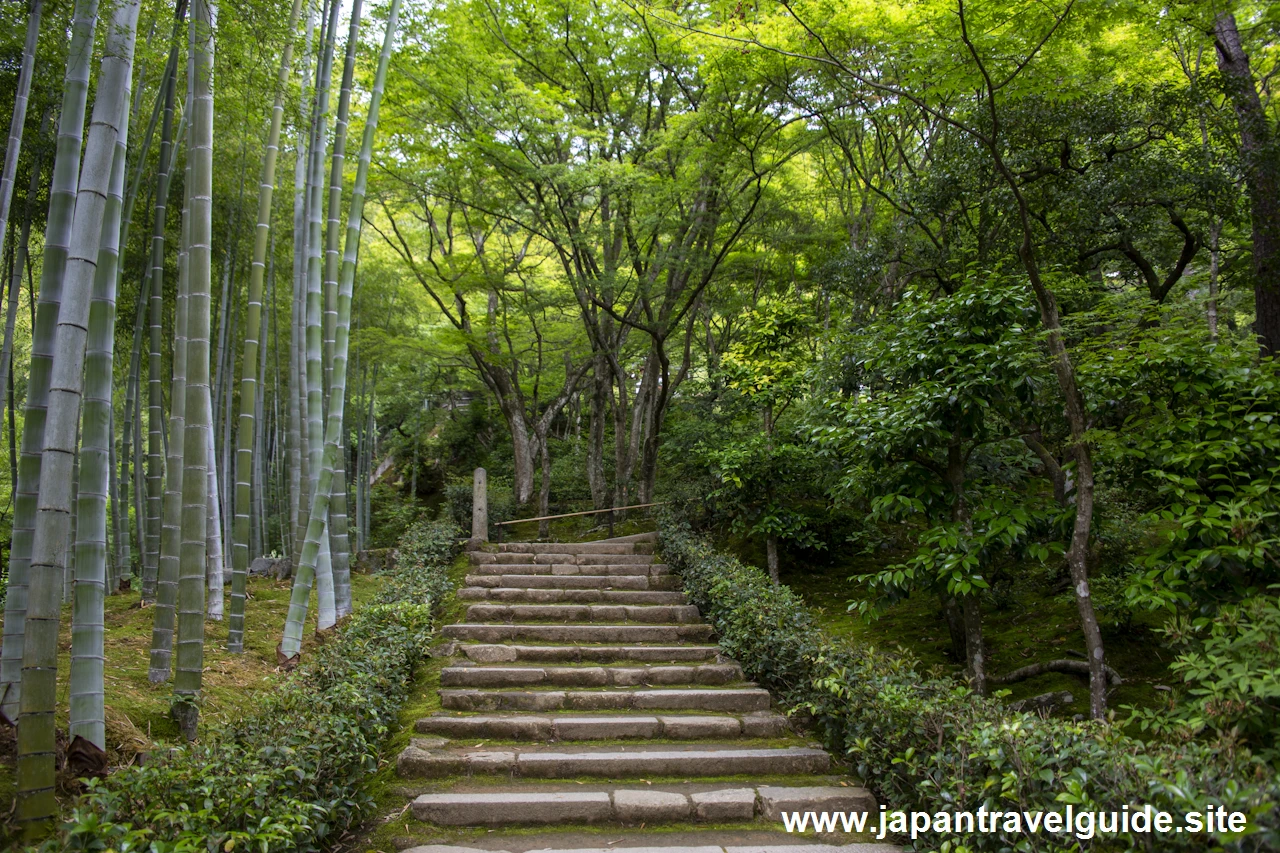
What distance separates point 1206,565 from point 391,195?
10404 mm

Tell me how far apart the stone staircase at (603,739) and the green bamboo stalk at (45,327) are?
1.90 m

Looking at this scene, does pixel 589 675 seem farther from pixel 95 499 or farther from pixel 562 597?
pixel 95 499

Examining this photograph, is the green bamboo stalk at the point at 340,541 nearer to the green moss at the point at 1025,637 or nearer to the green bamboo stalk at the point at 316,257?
the green bamboo stalk at the point at 316,257

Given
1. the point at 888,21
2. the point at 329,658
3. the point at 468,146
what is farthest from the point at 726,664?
the point at 468,146

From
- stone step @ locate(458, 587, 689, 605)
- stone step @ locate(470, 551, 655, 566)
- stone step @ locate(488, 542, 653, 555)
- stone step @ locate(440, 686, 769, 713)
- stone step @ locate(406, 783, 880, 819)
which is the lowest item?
stone step @ locate(406, 783, 880, 819)

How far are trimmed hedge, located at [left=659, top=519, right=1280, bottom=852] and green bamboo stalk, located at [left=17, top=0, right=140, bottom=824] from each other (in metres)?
3.45

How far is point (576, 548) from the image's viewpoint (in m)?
8.66

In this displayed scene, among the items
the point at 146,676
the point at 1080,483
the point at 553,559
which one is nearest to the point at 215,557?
the point at 146,676

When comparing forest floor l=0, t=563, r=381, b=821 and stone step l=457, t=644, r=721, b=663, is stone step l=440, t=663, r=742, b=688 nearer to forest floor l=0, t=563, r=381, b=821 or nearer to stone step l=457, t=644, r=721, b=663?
stone step l=457, t=644, r=721, b=663

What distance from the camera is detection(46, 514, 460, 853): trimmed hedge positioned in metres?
2.25

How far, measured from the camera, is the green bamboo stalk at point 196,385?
11.4 feet

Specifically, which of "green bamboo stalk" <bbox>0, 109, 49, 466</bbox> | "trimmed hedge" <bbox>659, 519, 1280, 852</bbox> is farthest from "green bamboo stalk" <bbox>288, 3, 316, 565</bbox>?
"trimmed hedge" <bbox>659, 519, 1280, 852</bbox>

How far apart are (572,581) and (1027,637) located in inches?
164

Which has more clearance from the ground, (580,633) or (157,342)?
(157,342)
